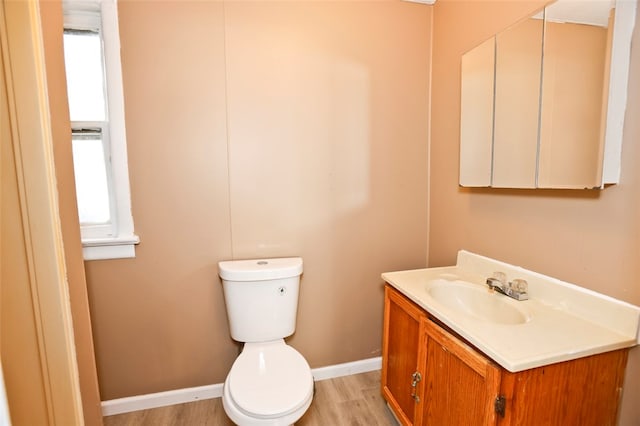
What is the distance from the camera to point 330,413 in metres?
1.61

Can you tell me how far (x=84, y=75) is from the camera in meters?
1.48

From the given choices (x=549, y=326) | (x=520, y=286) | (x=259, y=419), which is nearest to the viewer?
(x=549, y=326)

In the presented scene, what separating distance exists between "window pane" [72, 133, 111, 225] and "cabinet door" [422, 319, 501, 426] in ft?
5.36

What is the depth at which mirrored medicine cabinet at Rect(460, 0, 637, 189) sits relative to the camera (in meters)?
0.94

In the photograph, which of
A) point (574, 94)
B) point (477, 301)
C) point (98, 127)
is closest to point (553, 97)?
point (574, 94)

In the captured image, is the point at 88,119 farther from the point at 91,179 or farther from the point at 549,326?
the point at 549,326

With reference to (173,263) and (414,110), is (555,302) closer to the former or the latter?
(414,110)

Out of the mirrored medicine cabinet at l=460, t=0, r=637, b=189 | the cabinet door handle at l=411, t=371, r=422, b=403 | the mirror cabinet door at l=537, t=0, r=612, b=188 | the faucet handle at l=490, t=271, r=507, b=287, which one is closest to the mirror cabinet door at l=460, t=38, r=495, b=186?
the mirrored medicine cabinet at l=460, t=0, r=637, b=189

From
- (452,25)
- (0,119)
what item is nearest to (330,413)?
(0,119)

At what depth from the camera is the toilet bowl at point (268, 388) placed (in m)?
1.10

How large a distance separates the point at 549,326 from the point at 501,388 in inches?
11.5

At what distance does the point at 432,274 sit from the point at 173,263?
4.34 feet

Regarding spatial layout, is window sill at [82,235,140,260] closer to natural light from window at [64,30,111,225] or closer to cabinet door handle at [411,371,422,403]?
natural light from window at [64,30,111,225]

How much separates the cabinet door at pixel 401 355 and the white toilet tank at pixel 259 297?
20.0 inches
